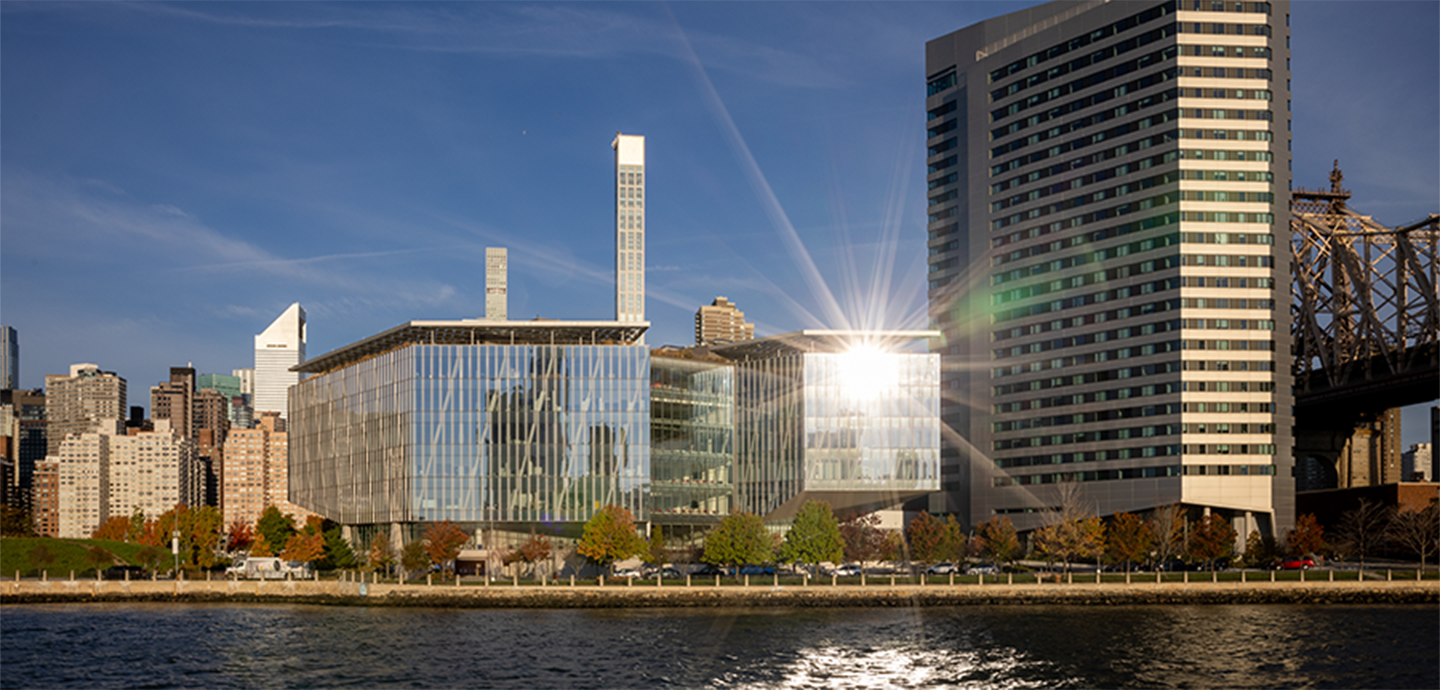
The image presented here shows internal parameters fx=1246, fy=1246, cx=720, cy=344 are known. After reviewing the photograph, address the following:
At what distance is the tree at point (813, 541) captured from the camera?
441 ft

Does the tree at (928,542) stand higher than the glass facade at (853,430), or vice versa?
the glass facade at (853,430)

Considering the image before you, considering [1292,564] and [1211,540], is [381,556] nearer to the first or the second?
[1211,540]

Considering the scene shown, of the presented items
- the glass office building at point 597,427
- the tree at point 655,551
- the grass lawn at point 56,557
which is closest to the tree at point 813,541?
the tree at point 655,551

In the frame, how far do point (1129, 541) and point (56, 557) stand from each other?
412 feet

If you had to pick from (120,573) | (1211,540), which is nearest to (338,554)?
(120,573)

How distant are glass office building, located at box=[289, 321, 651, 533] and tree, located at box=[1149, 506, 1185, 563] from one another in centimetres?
6100

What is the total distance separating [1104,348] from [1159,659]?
321 feet

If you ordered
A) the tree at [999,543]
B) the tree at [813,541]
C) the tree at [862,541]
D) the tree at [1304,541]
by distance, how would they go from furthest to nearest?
the tree at [862,541]
the tree at [999,543]
the tree at [1304,541]
the tree at [813,541]

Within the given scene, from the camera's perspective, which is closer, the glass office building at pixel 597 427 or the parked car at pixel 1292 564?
the parked car at pixel 1292 564

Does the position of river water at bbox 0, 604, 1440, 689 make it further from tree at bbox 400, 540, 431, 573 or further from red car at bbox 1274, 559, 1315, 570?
red car at bbox 1274, 559, 1315, 570

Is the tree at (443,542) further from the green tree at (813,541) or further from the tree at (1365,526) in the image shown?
the tree at (1365,526)

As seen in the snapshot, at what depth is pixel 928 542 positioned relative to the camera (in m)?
141

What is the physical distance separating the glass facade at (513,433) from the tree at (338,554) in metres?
5.75

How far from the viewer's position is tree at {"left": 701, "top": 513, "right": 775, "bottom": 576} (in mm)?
132750
